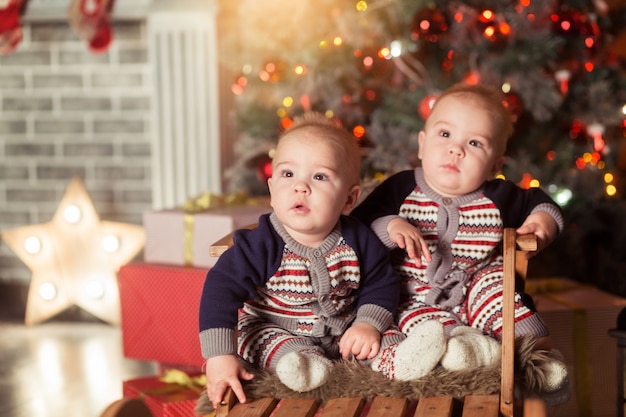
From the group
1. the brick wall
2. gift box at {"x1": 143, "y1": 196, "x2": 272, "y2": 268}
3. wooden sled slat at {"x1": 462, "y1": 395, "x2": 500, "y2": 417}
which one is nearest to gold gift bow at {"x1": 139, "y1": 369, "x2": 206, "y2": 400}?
gift box at {"x1": 143, "y1": 196, "x2": 272, "y2": 268}

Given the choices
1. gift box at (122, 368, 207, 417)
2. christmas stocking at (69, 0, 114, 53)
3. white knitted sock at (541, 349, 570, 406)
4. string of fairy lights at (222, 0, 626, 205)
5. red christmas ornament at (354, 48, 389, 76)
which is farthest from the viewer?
christmas stocking at (69, 0, 114, 53)

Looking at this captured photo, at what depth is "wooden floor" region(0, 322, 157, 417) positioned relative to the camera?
8.46 feet

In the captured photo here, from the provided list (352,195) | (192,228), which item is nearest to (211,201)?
(192,228)

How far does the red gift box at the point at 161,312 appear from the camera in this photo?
2.64m

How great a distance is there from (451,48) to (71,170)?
179cm

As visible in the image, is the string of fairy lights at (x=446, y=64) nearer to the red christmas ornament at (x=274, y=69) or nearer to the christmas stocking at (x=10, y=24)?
the red christmas ornament at (x=274, y=69)

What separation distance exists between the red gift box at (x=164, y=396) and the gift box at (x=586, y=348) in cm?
96

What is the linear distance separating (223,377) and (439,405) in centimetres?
39

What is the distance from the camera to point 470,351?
1600 millimetres

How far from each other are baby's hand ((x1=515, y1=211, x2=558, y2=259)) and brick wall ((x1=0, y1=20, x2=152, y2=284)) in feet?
7.31

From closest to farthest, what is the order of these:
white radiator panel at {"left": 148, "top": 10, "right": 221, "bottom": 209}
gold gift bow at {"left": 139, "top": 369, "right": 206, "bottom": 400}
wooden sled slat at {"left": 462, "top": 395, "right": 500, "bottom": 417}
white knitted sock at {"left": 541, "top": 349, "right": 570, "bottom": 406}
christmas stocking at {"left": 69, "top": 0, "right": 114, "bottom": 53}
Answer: wooden sled slat at {"left": 462, "top": 395, "right": 500, "bottom": 417}
white knitted sock at {"left": 541, "top": 349, "right": 570, "bottom": 406}
gold gift bow at {"left": 139, "top": 369, "right": 206, "bottom": 400}
white radiator panel at {"left": 148, "top": 10, "right": 221, "bottom": 209}
christmas stocking at {"left": 69, "top": 0, "right": 114, "bottom": 53}

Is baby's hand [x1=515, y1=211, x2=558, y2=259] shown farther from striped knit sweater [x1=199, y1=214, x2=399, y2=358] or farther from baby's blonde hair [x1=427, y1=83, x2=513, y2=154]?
striped knit sweater [x1=199, y1=214, x2=399, y2=358]

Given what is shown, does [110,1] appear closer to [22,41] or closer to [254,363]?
[22,41]

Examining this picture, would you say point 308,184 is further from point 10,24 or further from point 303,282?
point 10,24
